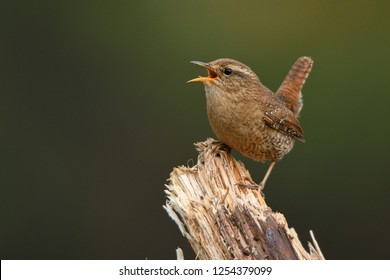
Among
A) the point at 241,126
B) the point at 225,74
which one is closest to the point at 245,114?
the point at 241,126

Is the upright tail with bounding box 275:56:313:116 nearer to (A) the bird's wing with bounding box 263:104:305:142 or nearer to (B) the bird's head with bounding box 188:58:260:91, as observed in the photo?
(A) the bird's wing with bounding box 263:104:305:142

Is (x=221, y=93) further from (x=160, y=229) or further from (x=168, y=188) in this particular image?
(x=160, y=229)

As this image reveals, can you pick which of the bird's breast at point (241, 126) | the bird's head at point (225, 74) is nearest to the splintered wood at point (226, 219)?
the bird's breast at point (241, 126)

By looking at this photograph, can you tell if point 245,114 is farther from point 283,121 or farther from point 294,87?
point 294,87

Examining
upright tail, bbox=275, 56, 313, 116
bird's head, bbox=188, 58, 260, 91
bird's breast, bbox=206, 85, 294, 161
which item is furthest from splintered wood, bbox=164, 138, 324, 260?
upright tail, bbox=275, 56, 313, 116

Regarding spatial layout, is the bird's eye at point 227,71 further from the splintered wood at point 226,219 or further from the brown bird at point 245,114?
the splintered wood at point 226,219
